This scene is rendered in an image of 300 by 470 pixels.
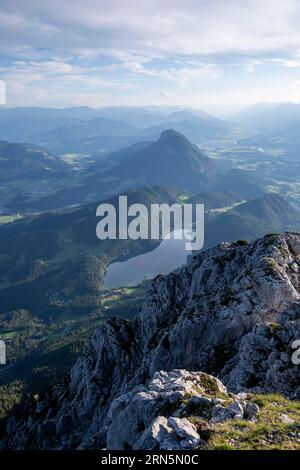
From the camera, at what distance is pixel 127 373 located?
7612 centimetres

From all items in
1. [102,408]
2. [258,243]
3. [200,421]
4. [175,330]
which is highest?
[258,243]

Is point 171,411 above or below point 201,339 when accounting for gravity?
above

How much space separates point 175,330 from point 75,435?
29524mm

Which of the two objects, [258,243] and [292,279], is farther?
[258,243]

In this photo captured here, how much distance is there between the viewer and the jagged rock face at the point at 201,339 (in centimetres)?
4500

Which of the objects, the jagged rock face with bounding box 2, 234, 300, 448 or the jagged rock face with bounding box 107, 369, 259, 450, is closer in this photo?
the jagged rock face with bounding box 107, 369, 259, 450

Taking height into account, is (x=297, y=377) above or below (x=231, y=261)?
below

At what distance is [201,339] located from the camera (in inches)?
2207

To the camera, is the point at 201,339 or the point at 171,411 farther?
the point at 201,339

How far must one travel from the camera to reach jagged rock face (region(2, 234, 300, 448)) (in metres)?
45.0

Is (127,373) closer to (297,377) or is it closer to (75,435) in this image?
(75,435)

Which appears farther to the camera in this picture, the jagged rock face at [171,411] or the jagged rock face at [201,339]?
the jagged rock face at [201,339]
